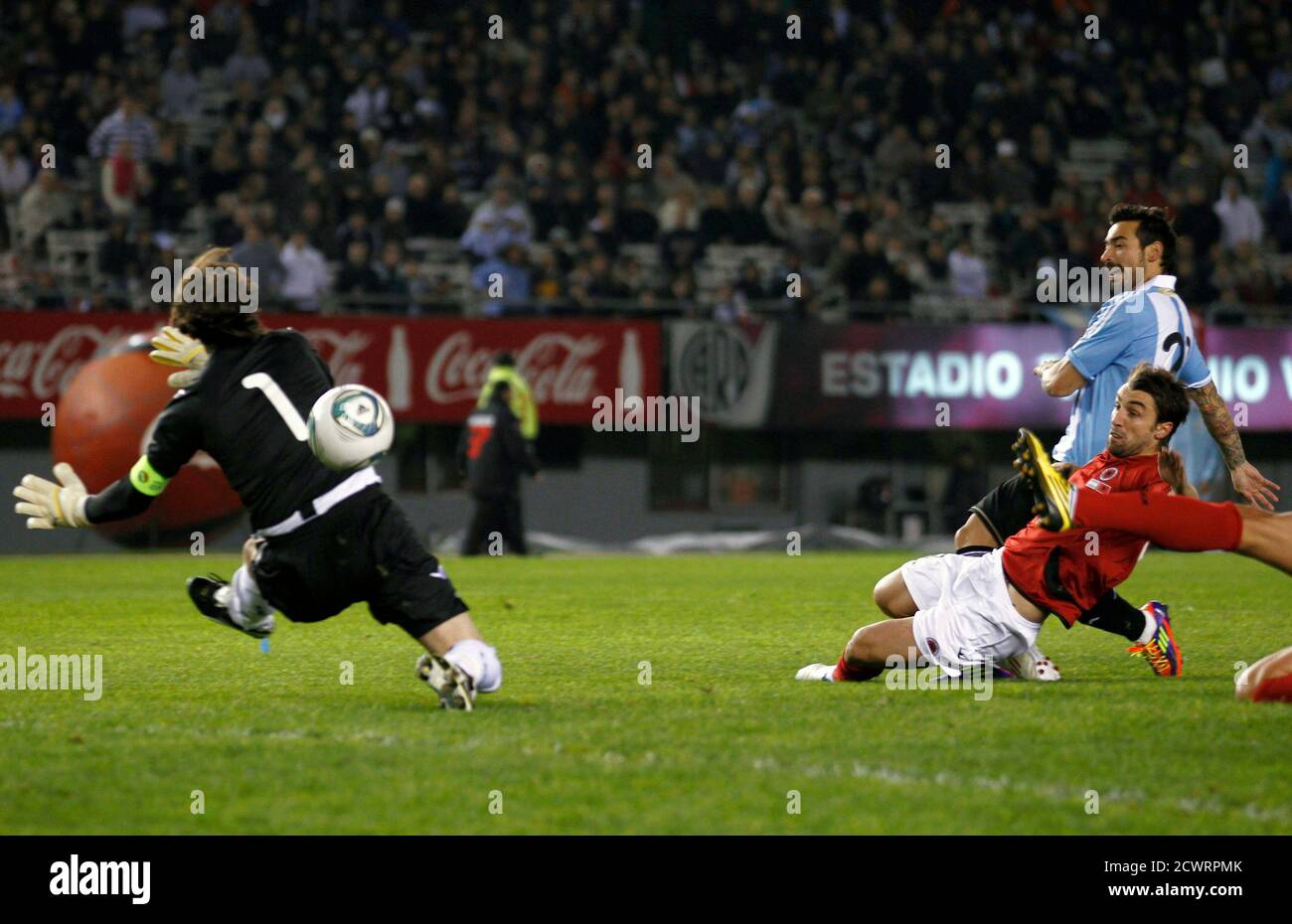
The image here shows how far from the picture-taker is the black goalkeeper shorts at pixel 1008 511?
307 inches

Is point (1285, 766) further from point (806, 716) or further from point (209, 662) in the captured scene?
point (209, 662)

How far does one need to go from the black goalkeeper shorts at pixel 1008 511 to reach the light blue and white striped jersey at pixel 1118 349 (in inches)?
11.0

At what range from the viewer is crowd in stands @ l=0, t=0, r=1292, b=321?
20875 millimetres

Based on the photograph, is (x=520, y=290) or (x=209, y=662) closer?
(x=209, y=662)

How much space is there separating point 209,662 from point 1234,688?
15.6 ft

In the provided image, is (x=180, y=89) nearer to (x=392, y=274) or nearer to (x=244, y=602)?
(x=392, y=274)

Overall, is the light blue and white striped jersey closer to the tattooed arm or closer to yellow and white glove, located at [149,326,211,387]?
the tattooed arm

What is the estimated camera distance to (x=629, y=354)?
2161cm

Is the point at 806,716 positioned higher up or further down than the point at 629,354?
further down

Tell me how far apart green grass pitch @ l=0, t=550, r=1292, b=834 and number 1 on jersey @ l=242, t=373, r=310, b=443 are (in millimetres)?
1076

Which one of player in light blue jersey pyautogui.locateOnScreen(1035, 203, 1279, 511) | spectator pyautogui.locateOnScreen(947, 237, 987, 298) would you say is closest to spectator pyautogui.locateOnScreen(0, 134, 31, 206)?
spectator pyautogui.locateOnScreen(947, 237, 987, 298)

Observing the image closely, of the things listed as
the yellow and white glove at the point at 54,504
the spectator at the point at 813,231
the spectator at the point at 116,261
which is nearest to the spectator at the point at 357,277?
the spectator at the point at 116,261

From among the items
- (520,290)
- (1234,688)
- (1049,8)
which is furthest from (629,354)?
(1234,688)
